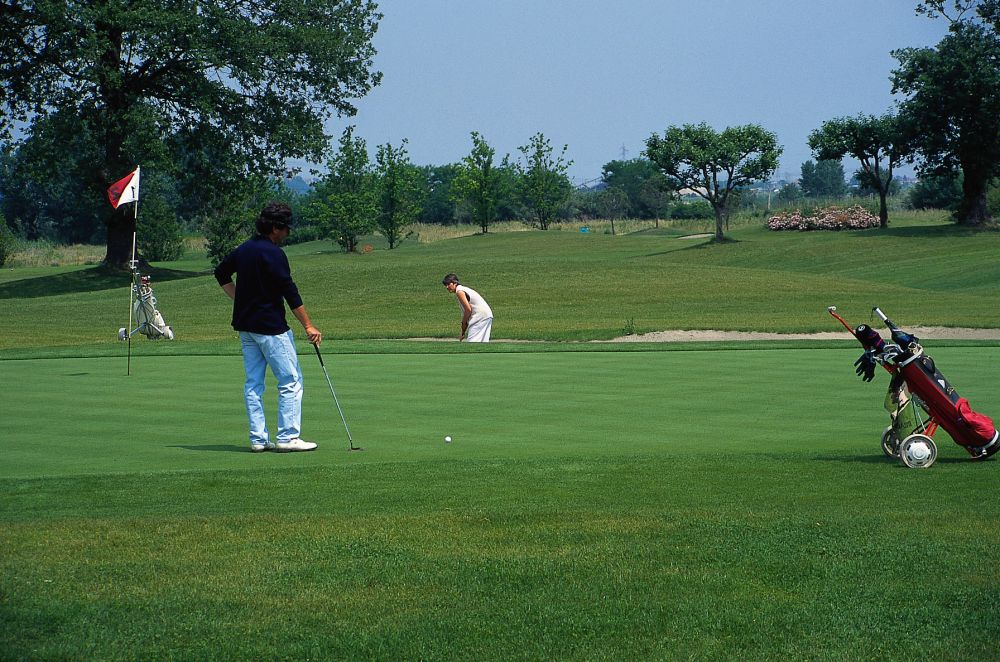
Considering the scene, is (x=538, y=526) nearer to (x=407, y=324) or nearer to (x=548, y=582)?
(x=548, y=582)

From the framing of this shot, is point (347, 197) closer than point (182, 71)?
No

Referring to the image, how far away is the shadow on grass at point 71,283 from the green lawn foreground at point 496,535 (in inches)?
1673

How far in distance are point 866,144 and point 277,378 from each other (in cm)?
6657

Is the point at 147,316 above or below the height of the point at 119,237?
below

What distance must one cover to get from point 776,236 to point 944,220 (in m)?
14.4

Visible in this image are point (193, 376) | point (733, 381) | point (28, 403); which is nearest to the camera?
point (28, 403)

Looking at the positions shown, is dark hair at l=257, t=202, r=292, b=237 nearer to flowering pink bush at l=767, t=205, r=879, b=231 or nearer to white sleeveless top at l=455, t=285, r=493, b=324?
white sleeveless top at l=455, t=285, r=493, b=324

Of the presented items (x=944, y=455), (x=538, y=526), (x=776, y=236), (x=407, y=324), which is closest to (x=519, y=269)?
(x=407, y=324)

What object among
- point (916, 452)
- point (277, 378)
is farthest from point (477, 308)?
point (916, 452)

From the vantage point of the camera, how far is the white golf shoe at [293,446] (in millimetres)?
10078

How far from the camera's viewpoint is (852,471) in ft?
28.6

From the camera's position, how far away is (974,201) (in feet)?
216

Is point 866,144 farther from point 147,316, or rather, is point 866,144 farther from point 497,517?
point 497,517

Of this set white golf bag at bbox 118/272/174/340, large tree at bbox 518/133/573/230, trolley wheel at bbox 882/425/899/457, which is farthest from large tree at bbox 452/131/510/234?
trolley wheel at bbox 882/425/899/457
